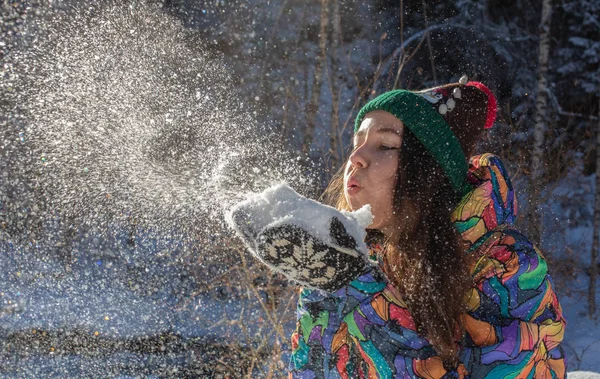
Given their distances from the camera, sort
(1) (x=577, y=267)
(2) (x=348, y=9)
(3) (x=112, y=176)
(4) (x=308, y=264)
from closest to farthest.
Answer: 1. (4) (x=308, y=264)
2. (3) (x=112, y=176)
3. (1) (x=577, y=267)
4. (2) (x=348, y=9)

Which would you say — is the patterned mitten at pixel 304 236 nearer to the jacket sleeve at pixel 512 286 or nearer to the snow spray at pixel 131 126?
the jacket sleeve at pixel 512 286

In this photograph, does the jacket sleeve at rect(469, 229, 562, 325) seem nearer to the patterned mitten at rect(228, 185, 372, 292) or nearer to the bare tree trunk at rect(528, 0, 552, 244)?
the patterned mitten at rect(228, 185, 372, 292)

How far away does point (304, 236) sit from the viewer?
1.15 metres

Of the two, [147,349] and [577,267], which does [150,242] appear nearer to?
[147,349]

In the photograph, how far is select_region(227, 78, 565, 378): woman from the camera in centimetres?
134

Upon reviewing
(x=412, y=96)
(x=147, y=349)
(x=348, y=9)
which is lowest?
(x=147, y=349)

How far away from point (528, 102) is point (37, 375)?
858 cm

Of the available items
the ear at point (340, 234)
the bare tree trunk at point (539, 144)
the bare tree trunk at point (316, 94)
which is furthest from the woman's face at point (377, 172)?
the bare tree trunk at point (539, 144)

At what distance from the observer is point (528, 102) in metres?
9.53

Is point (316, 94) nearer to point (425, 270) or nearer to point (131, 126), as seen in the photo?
point (131, 126)

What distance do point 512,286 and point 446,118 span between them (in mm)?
539

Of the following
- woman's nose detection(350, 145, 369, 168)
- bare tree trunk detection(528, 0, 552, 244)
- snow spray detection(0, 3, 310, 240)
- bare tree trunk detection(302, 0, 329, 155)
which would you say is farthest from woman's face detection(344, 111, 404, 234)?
bare tree trunk detection(528, 0, 552, 244)

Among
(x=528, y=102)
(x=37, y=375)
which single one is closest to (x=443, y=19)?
(x=528, y=102)

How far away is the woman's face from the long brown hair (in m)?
0.02
